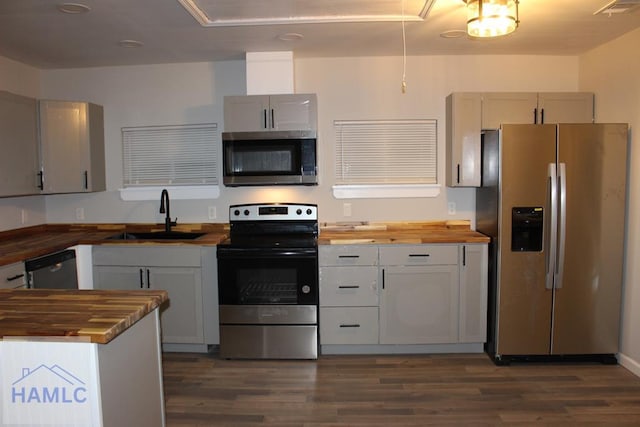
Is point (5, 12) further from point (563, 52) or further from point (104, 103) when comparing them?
point (563, 52)

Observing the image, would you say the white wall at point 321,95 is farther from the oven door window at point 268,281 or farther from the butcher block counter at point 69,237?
the oven door window at point 268,281

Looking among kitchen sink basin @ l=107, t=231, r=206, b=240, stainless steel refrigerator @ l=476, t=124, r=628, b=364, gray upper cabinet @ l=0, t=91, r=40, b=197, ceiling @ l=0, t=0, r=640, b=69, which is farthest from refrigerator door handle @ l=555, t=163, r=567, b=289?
gray upper cabinet @ l=0, t=91, r=40, b=197

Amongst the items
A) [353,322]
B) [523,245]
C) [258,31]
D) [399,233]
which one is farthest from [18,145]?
[523,245]

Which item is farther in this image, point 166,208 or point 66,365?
point 166,208

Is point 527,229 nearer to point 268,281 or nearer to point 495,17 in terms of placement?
point 495,17

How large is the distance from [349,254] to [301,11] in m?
1.73

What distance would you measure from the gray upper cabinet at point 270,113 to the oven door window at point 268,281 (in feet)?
3.42

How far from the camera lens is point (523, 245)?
3365 millimetres

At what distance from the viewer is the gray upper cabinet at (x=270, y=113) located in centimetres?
366

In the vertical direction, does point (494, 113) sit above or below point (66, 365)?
above

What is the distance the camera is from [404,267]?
11.7 ft

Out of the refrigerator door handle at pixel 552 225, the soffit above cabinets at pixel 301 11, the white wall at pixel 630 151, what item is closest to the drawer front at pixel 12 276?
the soffit above cabinets at pixel 301 11

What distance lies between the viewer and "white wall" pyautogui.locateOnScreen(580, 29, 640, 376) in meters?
3.26

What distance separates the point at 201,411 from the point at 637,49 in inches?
147
